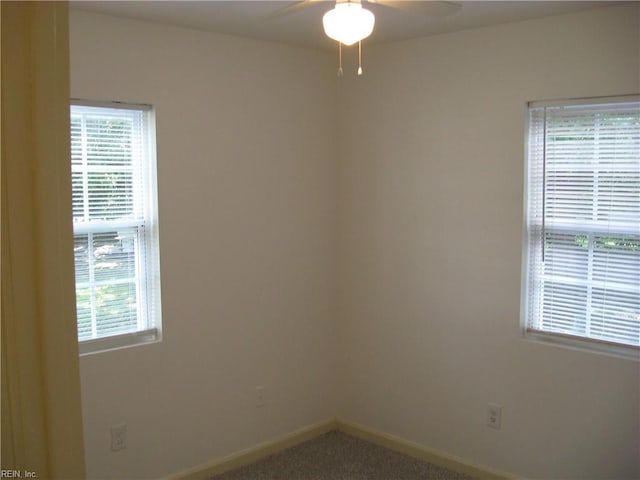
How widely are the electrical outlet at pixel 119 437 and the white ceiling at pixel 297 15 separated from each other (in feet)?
6.76

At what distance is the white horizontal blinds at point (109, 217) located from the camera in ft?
10.0

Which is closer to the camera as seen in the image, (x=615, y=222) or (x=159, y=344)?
(x=615, y=222)

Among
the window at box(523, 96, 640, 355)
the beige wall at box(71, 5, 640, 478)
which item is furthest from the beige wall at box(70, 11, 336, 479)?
the window at box(523, 96, 640, 355)

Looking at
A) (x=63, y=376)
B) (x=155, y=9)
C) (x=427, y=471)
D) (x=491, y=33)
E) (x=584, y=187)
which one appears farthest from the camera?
(x=427, y=471)

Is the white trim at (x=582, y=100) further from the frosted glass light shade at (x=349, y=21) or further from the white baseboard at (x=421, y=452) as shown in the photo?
the white baseboard at (x=421, y=452)

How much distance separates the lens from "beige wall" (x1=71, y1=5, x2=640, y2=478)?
3117 millimetres

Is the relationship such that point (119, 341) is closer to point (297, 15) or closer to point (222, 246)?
point (222, 246)

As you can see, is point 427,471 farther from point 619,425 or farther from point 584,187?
point 584,187

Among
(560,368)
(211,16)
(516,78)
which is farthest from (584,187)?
(211,16)

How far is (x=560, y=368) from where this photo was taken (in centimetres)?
320

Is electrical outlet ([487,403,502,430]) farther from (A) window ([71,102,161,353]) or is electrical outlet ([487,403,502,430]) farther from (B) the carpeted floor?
(A) window ([71,102,161,353])

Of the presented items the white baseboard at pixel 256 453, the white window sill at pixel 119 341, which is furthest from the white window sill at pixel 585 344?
the white window sill at pixel 119 341

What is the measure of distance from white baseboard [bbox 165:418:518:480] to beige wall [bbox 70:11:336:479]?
0.16 feet

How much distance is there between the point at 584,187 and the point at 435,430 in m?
1.67
